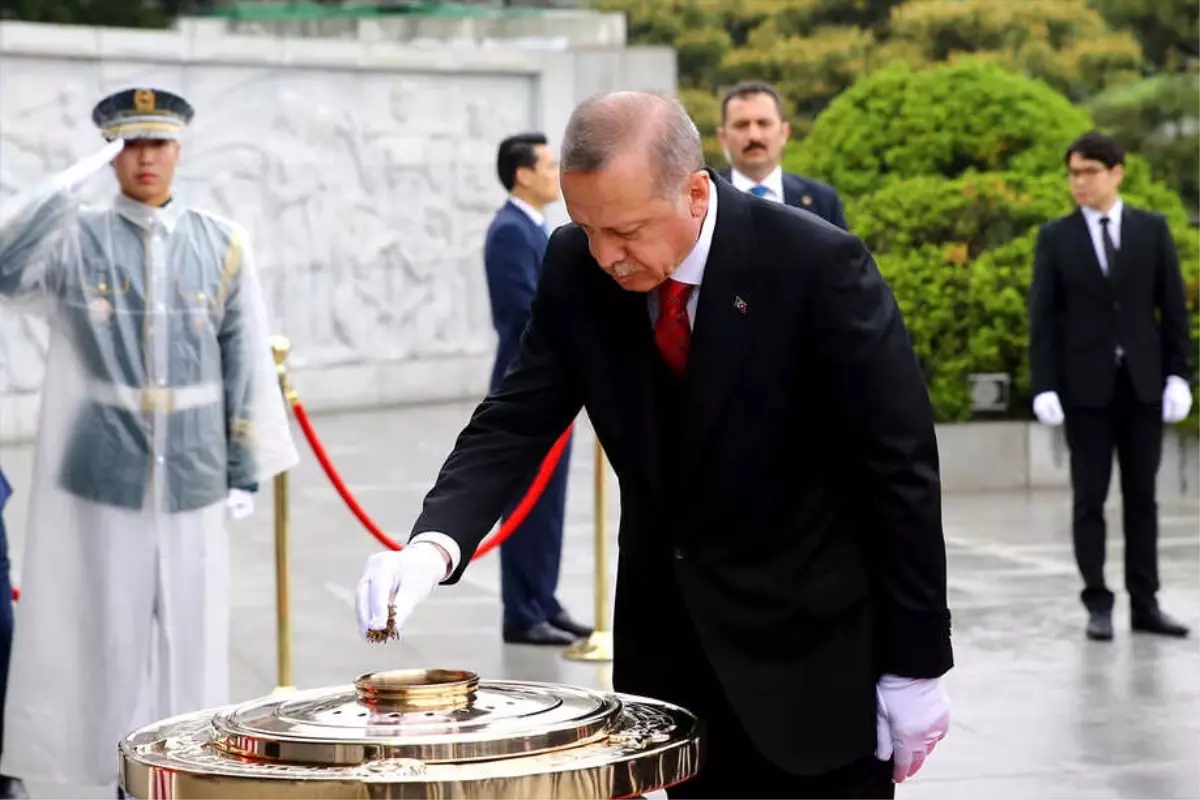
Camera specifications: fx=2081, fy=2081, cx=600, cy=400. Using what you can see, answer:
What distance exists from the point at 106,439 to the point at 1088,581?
366 cm

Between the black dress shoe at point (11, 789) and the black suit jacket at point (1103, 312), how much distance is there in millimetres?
3791

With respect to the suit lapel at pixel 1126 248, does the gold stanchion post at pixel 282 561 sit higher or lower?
lower

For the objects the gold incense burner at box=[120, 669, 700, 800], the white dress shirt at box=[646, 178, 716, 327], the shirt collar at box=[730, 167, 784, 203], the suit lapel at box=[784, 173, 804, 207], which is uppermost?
the shirt collar at box=[730, 167, 784, 203]

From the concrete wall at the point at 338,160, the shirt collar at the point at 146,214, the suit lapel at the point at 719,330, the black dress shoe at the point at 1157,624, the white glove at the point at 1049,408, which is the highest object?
the concrete wall at the point at 338,160

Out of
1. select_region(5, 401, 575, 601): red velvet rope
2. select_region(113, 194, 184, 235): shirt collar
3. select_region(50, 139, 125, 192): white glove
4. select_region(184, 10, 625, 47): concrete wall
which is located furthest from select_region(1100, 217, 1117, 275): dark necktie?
select_region(184, 10, 625, 47): concrete wall

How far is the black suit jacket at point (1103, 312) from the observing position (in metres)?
7.29

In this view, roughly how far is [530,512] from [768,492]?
14.5ft

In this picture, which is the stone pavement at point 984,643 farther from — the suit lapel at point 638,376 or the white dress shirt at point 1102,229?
the white dress shirt at point 1102,229

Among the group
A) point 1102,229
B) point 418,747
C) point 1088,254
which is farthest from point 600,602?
point 418,747

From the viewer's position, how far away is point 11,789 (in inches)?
216

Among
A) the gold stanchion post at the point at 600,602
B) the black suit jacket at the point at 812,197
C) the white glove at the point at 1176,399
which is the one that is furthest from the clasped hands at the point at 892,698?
the white glove at the point at 1176,399

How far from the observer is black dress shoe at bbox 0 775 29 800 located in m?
5.46

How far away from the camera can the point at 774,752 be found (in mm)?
2922

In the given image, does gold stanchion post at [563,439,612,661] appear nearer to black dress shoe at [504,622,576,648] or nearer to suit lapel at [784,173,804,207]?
black dress shoe at [504,622,576,648]
